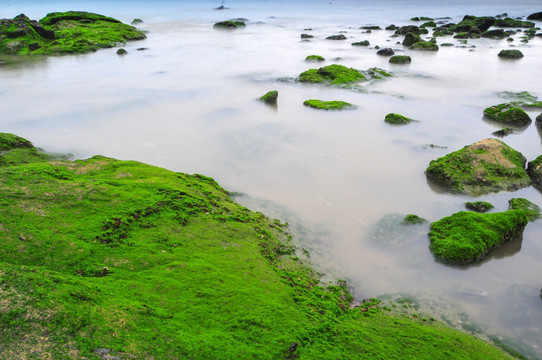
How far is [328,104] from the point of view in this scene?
1950cm

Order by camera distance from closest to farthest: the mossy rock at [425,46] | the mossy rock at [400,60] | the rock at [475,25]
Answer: the mossy rock at [400,60]
the mossy rock at [425,46]
the rock at [475,25]

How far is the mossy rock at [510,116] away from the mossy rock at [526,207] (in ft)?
27.1

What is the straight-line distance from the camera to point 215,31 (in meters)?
55.1

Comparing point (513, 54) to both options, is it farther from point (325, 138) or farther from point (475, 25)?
point (325, 138)

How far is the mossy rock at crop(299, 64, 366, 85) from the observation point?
24562mm

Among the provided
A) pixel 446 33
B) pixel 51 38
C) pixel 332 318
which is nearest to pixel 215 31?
pixel 51 38

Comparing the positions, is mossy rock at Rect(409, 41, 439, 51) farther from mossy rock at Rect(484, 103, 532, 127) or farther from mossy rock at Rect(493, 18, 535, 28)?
mossy rock at Rect(493, 18, 535, 28)

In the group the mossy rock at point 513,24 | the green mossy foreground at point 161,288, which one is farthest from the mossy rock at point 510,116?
the mossy rock at point 513,24

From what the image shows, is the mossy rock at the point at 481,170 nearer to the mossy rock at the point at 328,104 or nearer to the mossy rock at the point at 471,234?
the mossy rock at the point at 471,234

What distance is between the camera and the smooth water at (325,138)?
26.3 ft

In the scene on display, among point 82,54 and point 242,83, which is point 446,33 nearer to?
point 242,83

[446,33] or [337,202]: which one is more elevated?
[446,33]

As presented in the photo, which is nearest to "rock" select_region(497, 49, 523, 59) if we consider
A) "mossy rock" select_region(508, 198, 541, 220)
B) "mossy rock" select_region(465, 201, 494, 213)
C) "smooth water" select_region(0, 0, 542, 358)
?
"smooth water" select_region(0, 0, 542, 358)

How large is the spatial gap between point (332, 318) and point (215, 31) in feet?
183
